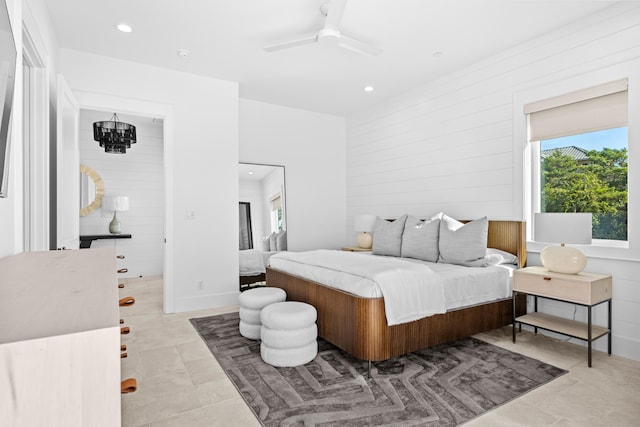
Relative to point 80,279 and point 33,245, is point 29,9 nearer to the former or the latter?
point 33,245

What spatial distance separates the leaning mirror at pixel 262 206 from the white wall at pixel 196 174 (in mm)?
580

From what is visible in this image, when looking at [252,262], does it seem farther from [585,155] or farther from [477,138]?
[585,155]

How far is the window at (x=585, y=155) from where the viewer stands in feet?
9.63

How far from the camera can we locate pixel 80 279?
0.89 meters

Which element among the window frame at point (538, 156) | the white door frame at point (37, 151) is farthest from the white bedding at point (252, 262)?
the window frame at point (538, 156)

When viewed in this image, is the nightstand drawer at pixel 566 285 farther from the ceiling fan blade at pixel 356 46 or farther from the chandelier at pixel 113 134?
the chandelier at pixel 113 134

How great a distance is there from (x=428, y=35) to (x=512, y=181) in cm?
165

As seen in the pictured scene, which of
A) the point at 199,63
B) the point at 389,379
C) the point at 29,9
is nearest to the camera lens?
the point at 29,9

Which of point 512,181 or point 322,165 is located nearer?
point 512,181

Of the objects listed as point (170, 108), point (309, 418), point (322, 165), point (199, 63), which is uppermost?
point (199, 63)

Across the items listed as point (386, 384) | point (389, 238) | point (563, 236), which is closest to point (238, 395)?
point (386, 384)

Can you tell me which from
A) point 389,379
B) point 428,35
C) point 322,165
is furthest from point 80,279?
point 322,165

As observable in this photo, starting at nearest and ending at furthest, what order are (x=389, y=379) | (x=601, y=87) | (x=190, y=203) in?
(x=389, y=379)
(x=601, y=87)
(x=190, y=203)

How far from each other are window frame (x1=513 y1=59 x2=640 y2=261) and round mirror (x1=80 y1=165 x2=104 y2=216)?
619 centimetres
